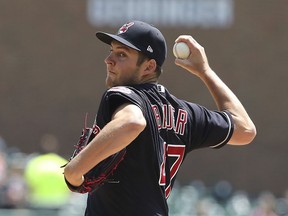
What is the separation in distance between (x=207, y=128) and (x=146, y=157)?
0.45 metres

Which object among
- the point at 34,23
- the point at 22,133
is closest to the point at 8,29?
the point at 34,23

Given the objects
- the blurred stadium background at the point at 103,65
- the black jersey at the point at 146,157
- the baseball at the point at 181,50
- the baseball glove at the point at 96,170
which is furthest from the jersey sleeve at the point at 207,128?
the blurred stadium background at the point at 103,65

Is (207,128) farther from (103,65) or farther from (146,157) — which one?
(103,65)

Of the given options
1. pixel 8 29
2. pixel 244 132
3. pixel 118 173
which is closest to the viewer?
pixel 118 173

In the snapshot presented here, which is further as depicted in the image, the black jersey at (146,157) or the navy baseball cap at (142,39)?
the navy baseball cap at (142,39)

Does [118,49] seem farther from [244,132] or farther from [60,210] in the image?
[60,210]

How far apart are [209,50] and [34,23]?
14.1ft

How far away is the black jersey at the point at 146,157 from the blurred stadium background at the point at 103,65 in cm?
1477

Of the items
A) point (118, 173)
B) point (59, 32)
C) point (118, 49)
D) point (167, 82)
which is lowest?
point (167, 82)

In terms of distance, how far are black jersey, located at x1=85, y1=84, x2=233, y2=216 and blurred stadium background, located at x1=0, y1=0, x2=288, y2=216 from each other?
14.8 m

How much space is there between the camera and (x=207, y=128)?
3.67 metres

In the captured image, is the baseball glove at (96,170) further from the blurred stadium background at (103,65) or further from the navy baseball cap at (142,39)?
the blurred stadium background at (103,65)

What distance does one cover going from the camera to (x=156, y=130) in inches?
132

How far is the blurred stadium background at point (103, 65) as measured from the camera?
18391 millimetres
